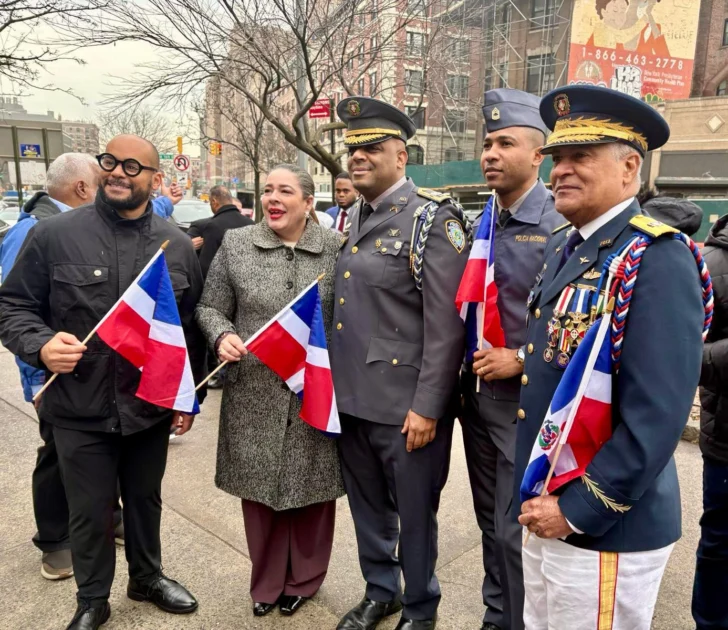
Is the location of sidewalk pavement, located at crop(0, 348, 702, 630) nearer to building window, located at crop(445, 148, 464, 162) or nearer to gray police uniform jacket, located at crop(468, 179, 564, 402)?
gray police uniform jacket, located at crop(468, 179, 564, 402)

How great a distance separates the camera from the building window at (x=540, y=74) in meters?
29.2

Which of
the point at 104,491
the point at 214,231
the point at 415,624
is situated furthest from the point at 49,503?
the point at 214,231

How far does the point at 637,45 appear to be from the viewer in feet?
83.7

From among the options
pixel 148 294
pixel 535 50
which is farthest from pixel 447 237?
pixel 535 50

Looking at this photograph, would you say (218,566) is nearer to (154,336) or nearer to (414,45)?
(154,336)

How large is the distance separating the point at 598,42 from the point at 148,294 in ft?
90.1

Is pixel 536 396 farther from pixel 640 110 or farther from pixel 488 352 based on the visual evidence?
pixel 640 110

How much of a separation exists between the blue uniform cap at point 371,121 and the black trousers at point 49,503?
2.17 m

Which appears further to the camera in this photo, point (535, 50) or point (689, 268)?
point (535, 50)

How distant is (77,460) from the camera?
257 centimetres

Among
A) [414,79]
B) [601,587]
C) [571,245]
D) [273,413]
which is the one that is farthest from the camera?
[414,79]

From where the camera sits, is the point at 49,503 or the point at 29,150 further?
the point at 29,150

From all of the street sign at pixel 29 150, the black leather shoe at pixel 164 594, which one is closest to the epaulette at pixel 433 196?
the black leather shoe at pixel 164 594

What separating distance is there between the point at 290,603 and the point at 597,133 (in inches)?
94.9
